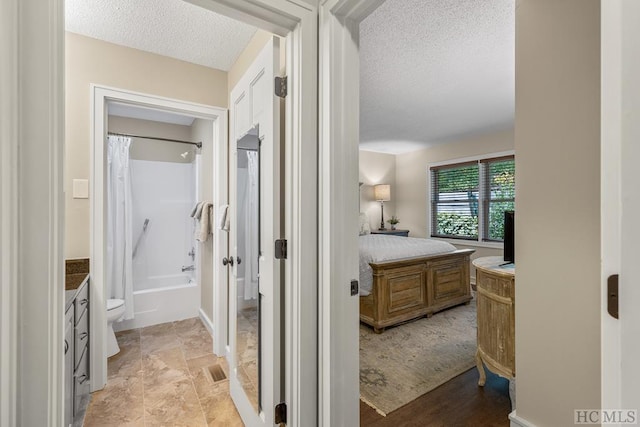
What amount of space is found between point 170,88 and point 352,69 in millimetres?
1819

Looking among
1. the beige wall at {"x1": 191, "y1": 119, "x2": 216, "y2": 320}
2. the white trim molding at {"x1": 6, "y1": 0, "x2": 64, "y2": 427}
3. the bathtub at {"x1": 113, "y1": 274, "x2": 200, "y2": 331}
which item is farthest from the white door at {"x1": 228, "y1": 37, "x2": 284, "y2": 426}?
the bathtub at {"x1": 113, "y1": 274, "x2": 200, "y2": 331}

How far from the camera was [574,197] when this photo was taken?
1.19 meters

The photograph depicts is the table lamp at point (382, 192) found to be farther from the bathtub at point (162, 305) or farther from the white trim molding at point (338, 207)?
the white trim molding at point (338, 207)

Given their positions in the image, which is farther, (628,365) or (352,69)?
(352,69)

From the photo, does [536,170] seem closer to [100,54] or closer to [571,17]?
[571,17]

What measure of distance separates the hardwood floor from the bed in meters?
0.98

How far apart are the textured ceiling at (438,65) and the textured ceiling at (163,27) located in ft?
3.22

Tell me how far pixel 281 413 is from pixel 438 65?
275cm

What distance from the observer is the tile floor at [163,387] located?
1.75 m

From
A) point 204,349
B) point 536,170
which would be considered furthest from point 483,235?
point 204,349

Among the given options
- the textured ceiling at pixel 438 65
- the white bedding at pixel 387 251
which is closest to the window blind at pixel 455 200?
the textured ceiling at pixel 438 65

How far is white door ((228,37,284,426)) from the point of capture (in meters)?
1.30

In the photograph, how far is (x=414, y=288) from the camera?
10.6 ft

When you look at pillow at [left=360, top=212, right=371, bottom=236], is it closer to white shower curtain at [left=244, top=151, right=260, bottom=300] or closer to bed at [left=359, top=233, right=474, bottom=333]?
bed at [left=359, top=233, right=474, bottom=333]
